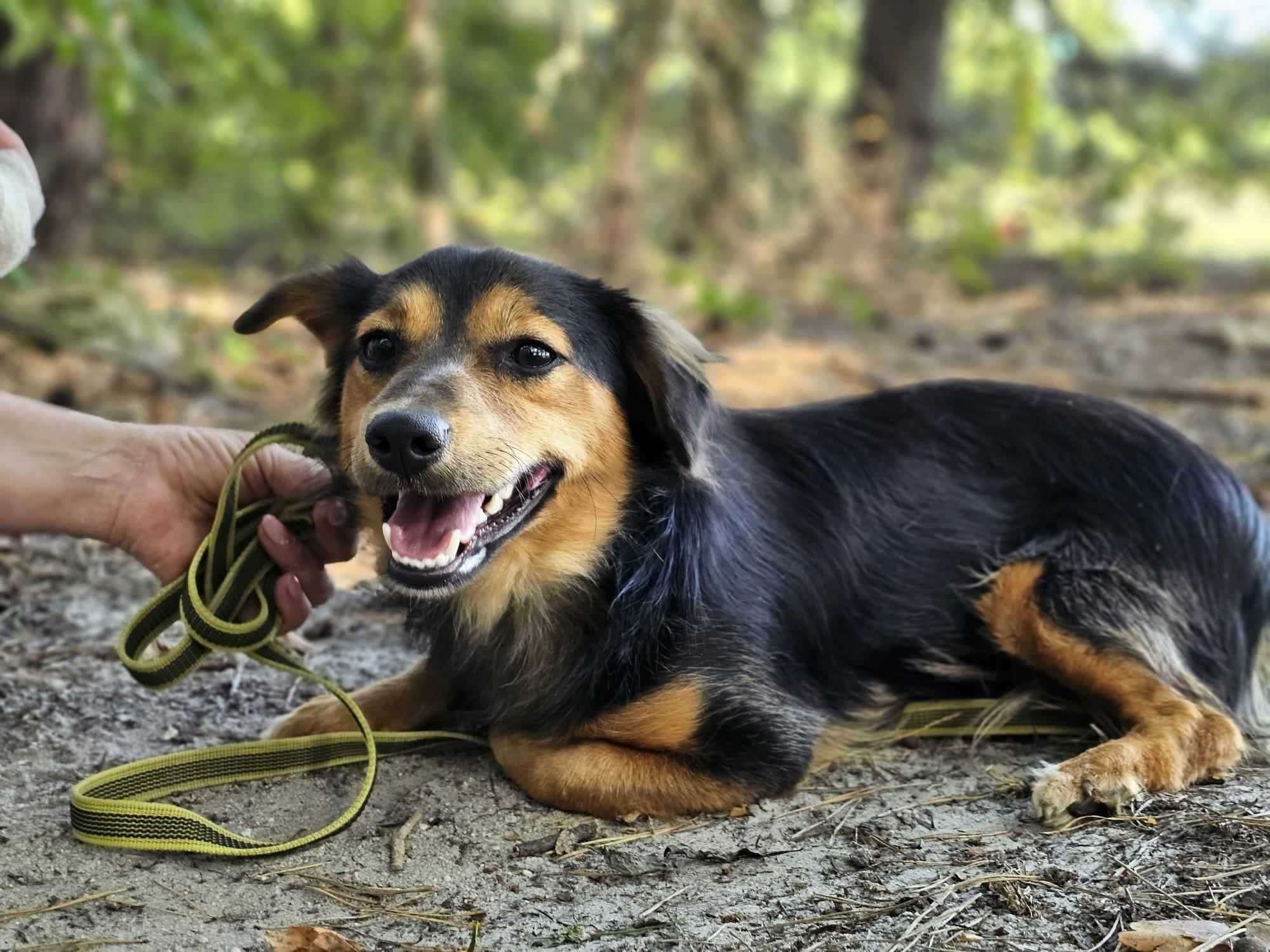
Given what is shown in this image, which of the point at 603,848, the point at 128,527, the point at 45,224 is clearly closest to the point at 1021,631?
the point at 603,848

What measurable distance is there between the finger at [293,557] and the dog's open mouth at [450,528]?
1.63ft

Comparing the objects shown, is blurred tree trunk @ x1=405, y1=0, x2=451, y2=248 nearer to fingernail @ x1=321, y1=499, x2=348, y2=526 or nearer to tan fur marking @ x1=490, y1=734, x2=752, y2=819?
fingernail @ x1=321, y1=499, x2=348, y2=526

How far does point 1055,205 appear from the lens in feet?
48.5

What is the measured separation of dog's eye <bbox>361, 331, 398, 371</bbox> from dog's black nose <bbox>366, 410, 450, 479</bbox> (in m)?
0.45

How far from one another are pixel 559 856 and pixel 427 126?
980cm

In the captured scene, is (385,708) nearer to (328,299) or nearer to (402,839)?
(402,839)

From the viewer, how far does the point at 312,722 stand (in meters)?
3.59

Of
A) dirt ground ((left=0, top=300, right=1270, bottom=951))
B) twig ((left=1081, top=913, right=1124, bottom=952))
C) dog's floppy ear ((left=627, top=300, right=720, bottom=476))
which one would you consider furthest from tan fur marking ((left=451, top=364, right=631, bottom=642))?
twig ((left=1081, top=913, right=1124, bottom=952))

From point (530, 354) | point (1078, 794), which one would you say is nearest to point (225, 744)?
point (530, 354)

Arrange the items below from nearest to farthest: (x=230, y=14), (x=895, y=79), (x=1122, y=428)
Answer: (x=1122, y=428) < (x=230, y=14) < (x=895, y=79)

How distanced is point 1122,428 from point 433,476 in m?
2.27

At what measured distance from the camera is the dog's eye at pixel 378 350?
3393 millimetres

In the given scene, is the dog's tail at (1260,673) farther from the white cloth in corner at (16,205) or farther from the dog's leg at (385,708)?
the white cloth in corner at (16,205)

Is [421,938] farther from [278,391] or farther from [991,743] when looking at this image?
[278,391]
